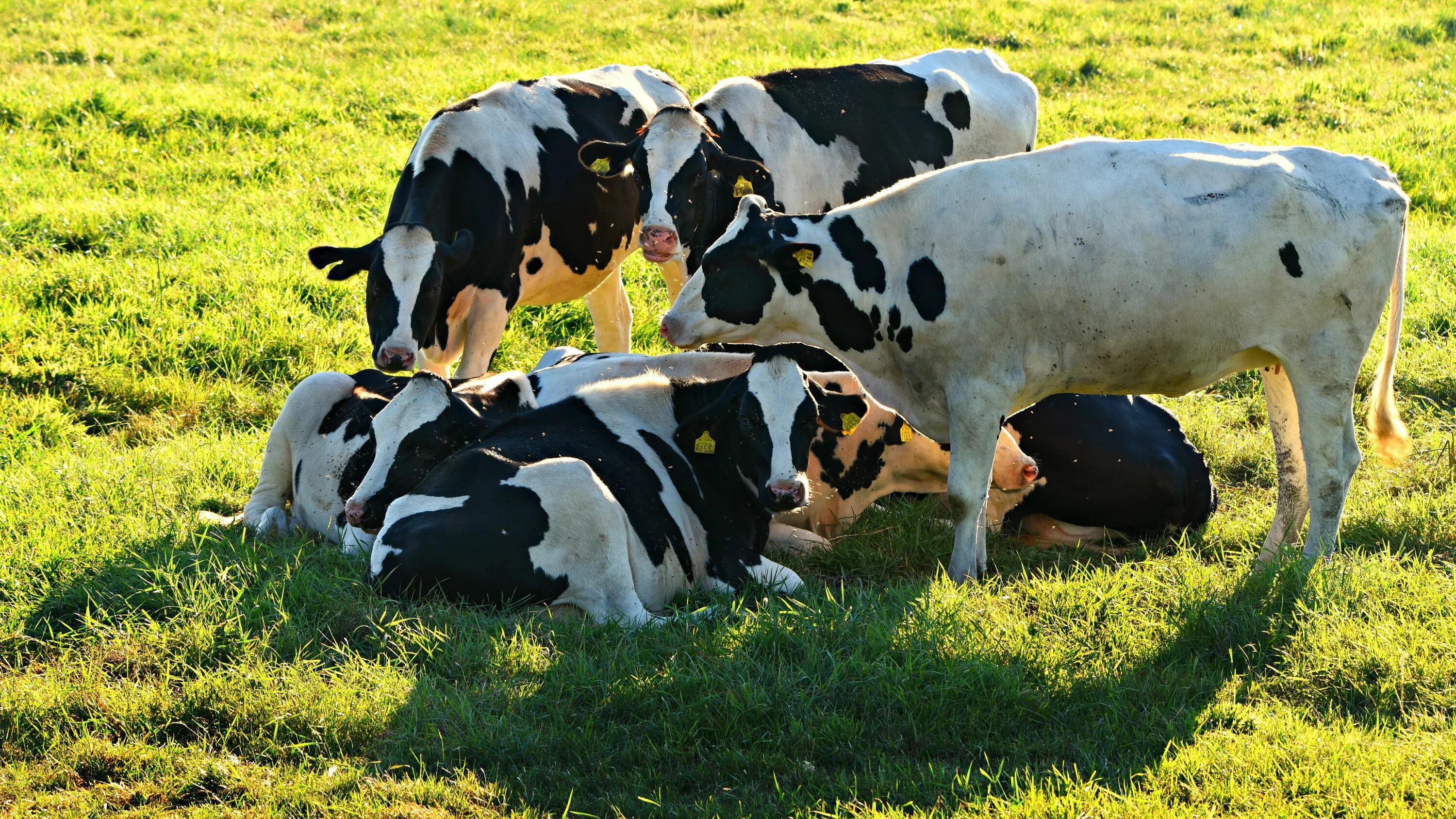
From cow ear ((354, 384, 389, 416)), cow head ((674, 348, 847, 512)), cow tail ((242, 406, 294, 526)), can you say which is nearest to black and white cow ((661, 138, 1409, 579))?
cow head ((674, 348, 847, 512))

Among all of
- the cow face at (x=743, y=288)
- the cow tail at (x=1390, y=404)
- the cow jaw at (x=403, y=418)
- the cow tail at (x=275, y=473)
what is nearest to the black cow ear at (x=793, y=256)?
the cow face at (x=743, y=288)

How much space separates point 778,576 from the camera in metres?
6.69

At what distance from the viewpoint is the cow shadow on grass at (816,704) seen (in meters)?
4.80

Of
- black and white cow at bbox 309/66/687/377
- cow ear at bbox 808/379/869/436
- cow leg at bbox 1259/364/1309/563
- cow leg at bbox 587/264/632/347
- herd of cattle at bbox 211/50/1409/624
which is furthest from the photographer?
cow leg at bbox 587/264/632/347

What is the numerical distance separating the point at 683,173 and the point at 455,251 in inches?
60.0

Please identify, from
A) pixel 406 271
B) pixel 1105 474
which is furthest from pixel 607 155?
pixel 1105 474

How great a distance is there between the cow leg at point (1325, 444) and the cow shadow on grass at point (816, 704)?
32.8 inches

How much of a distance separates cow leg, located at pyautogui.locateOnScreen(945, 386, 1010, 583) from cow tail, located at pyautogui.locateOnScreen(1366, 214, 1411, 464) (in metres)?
2.16

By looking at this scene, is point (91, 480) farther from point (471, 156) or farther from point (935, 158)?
point (935, 158)

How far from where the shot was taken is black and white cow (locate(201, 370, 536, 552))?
23.4 feet

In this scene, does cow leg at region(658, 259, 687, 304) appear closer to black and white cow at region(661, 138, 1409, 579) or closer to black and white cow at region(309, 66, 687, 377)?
black and white cow at region(309, 66, 687, 377)

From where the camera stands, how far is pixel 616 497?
638cm

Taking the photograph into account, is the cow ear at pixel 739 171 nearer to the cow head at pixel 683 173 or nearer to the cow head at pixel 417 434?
the cow head at pixel 683 173

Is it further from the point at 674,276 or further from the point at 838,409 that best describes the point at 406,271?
the point at 838,409
